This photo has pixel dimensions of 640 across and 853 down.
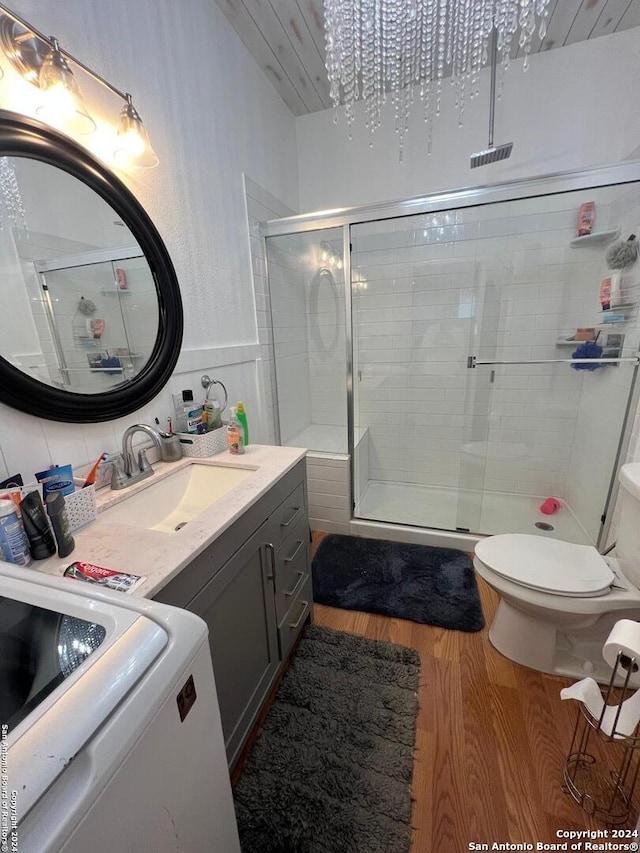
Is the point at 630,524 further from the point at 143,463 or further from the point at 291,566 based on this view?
the point at 143,463

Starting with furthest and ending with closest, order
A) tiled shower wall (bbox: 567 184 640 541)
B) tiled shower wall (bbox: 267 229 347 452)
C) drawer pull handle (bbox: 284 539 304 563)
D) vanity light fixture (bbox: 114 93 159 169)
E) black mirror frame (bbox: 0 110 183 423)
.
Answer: tiled shower wall (bbox: 267 229 347 452) < tiled shower wall (bbox: 567 184 640 541) < drawer pull handle (bbox: 284 539 304 563) < vanity light fixture (bbox: 114 93 159 169) < black mirror frame (bbox: 0 110 183 423)

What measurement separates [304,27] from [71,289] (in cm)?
178

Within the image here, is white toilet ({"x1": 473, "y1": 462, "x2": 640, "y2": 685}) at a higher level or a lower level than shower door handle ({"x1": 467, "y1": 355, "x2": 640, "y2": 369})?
lower

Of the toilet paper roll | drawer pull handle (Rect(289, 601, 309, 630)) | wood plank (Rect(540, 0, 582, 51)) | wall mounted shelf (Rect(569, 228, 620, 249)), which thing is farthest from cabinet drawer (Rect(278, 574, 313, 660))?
wood plank (Rect(540, 0, 582, 51))

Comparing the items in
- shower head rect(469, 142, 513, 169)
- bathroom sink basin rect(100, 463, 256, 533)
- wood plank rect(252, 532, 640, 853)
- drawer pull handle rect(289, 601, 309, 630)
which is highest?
shower head rect(469, 142, 513, 169)

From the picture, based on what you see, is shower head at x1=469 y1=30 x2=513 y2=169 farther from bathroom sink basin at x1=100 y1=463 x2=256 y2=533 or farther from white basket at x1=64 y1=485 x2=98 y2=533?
white basket at x1=64 y1=485 x2=98 y2=533

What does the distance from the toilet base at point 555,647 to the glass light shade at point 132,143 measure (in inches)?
82.5

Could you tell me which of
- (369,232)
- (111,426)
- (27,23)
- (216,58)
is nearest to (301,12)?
(216,58)

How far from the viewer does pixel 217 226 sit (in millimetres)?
1613

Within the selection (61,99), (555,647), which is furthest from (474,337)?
(61,99)

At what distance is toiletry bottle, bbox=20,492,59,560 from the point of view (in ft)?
2.37

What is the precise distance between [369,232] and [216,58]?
1.14 metres

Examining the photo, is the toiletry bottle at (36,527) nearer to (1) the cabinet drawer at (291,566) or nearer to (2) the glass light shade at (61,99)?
(1) the cabinet drawer at (291,566)

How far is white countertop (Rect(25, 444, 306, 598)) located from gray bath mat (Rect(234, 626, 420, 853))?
32.3 inches
